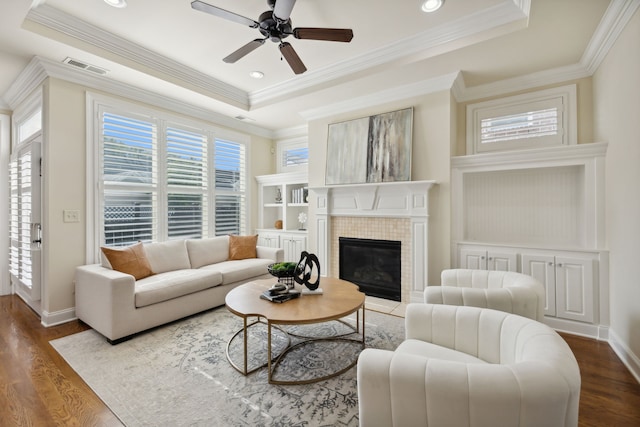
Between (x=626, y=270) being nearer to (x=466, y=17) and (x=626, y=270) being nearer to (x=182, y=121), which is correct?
(x=466, y=17)

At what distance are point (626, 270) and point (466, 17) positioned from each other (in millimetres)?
2566

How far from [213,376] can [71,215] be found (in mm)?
2555

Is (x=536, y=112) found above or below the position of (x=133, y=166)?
above

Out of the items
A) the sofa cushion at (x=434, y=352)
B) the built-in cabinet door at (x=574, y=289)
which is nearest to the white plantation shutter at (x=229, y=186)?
the sofa cushion at (x=434, y=352)

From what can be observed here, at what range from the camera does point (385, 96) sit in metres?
3.87

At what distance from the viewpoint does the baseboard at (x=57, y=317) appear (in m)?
3.07

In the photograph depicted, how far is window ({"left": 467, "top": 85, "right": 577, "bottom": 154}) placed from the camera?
3.24 metres

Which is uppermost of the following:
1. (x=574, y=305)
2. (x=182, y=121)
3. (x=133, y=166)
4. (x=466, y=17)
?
(x=466, y=17)

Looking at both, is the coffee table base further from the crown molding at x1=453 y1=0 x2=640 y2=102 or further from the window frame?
the crown molding at x1=453 y1=0 x2=640 y2=102

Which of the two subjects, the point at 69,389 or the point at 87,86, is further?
the point at 87,86

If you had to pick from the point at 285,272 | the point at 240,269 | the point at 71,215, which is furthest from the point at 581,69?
the point at 71,215

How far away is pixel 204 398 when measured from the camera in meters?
1.90

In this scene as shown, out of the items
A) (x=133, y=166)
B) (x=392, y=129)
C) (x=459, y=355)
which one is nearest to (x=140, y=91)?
(x=133, y=166)

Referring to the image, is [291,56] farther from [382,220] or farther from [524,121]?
[524,121]
